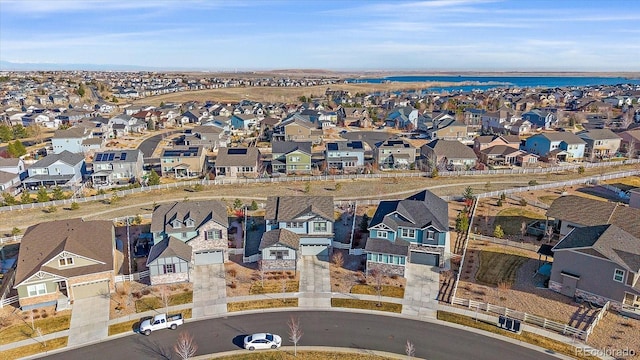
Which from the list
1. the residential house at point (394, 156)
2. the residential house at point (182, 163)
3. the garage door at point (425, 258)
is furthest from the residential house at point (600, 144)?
the residential house at point (182, 163)

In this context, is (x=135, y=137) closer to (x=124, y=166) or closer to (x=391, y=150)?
(x=124, y=166)

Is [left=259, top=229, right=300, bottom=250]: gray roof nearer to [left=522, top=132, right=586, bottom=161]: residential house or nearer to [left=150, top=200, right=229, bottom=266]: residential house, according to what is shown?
[left=150, top=200, right=229, bottom=266]: residential house

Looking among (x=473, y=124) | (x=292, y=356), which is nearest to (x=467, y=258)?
(x=292, y=356)

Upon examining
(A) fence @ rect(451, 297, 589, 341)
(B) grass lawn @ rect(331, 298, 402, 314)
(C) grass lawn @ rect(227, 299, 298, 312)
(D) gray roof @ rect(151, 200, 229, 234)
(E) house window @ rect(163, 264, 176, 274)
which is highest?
(D) gray roof @ rect(151, 200, 229, 234)

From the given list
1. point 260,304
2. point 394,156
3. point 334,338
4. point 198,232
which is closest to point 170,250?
point 198,232

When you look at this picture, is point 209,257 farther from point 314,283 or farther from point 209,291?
point 314,283

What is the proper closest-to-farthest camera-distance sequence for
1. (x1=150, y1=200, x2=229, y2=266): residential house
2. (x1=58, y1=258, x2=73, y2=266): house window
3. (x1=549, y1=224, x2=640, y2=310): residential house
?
(x1=549, y1=224, x2=640, y2=310): residential house, (x1=58, y1=258, x2=73, y2=266): house window, (x1=150, y1=200, x2=229, y2=266): residential house

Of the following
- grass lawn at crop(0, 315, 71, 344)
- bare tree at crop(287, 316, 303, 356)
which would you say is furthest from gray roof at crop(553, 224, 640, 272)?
grass lawn at crop(0, 315, 71, 344)
